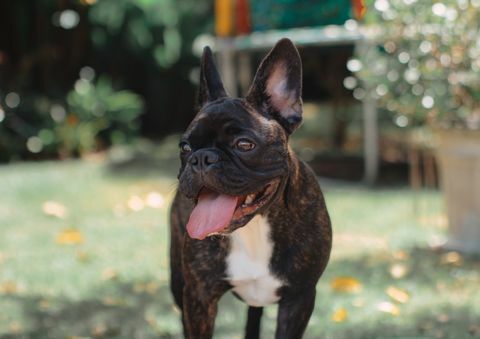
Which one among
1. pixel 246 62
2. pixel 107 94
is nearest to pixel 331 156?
pixel 246 62

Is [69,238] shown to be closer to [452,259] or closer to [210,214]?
[452,259]

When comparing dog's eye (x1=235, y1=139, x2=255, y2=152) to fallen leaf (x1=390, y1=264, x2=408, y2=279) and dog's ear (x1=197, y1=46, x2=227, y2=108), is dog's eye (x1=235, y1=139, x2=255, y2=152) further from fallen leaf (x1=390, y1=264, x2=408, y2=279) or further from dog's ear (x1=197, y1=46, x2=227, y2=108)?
fallen leaf (x1=390, y1=264, x2=408, y2=279)

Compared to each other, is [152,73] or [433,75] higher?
[433,75]

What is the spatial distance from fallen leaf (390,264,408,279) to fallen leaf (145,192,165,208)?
2.81 meters

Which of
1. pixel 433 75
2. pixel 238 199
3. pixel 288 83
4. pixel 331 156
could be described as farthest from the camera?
pixel 331 156

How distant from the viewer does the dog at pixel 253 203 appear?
276 centimetres

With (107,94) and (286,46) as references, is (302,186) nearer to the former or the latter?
(286,46)

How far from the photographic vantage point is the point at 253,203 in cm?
285

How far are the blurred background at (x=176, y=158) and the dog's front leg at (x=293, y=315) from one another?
46.1 inches

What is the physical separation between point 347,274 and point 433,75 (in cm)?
150

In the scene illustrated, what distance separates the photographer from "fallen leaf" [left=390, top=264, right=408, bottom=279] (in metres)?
5.37

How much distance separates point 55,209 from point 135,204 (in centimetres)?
70

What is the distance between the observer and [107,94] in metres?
11.4

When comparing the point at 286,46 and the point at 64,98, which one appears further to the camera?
the point at 64,98
